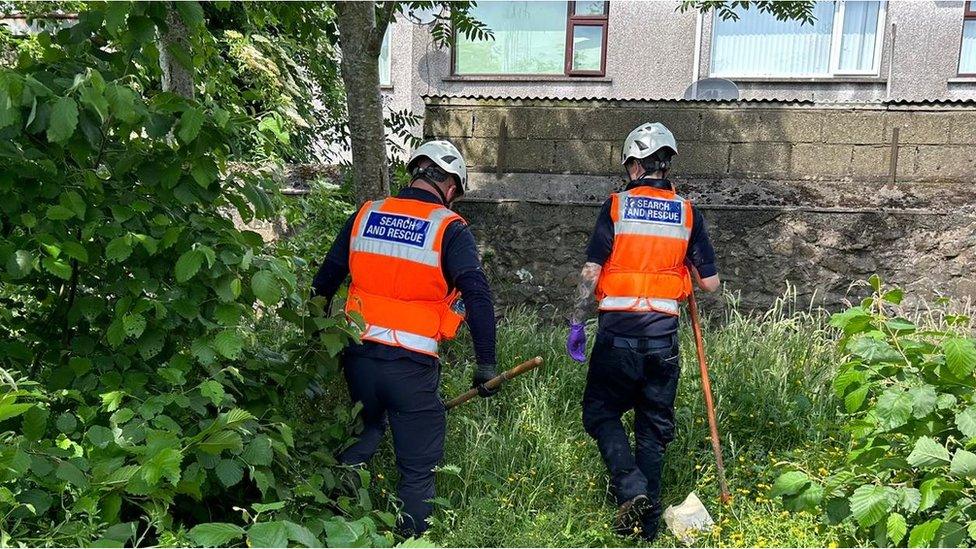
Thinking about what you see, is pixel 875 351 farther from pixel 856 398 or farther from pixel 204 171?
pixel 204 171

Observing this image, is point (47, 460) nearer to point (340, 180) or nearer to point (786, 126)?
point (340, 180)

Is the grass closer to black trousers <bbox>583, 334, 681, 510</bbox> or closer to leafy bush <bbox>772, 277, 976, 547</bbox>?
black trousers <bbox>583, 334, 681, 510</bbox>

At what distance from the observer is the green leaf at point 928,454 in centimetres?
281

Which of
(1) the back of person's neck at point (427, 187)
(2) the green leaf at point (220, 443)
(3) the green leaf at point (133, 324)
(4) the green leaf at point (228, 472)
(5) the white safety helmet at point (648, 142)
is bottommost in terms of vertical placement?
(4) the green leaf at point (228, 472)

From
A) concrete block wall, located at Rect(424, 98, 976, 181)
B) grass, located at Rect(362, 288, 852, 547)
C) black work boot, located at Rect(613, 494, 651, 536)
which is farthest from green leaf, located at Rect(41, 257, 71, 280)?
concrete block wall, located at Rect(424, 98, 976, 181)

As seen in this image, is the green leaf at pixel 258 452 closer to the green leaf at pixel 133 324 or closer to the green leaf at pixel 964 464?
the green leaf at pixel 133 324

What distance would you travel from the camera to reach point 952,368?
2873 mm

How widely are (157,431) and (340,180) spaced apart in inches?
197

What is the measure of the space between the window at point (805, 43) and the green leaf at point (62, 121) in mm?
10759

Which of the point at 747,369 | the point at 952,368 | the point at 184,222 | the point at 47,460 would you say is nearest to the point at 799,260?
the point at 747,369

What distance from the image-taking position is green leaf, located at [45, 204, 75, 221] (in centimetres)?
267

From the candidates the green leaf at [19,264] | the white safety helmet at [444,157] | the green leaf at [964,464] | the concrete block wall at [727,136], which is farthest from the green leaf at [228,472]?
the concrete block wall at [727,136]

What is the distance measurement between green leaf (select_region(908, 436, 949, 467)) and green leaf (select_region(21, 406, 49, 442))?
2.93 meters

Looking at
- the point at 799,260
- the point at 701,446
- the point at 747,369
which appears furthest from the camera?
the point at 799,260
